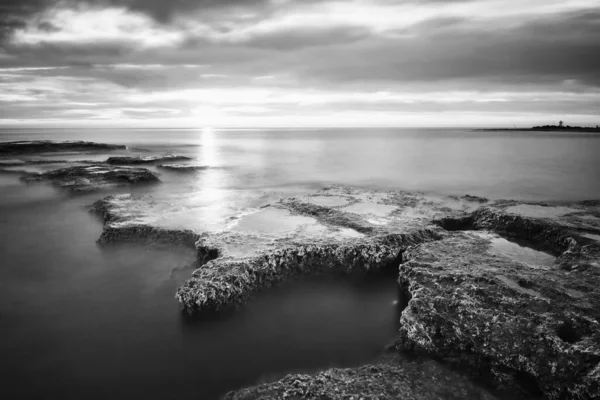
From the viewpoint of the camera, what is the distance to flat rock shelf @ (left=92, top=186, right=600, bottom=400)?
5.79 meters

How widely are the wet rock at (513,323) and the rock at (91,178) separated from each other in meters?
23.6

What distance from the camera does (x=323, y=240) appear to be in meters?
11.4

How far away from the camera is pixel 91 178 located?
2598cm

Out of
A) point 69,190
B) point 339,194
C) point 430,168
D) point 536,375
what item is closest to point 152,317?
point 536,375

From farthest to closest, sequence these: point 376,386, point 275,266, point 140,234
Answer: point 140,234 → point 275,266 → point 376,386

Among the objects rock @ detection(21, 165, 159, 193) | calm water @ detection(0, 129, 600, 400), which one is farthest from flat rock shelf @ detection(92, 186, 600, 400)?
rock @ detection(21, 165, 159, 193)

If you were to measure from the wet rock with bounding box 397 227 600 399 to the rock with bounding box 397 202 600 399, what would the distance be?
1cm

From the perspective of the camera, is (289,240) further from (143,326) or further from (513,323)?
(513,323)

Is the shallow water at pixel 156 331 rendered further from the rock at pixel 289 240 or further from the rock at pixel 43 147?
the rock at pixel 43 147

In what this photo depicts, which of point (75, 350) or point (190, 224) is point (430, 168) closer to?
point (190, 224)

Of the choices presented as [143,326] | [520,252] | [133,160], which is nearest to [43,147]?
[133,160]

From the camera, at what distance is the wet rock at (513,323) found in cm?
568

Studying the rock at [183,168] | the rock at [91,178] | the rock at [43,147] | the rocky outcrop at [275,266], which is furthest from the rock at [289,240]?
the rock at [43,147]

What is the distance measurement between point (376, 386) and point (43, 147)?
63.0 metres
